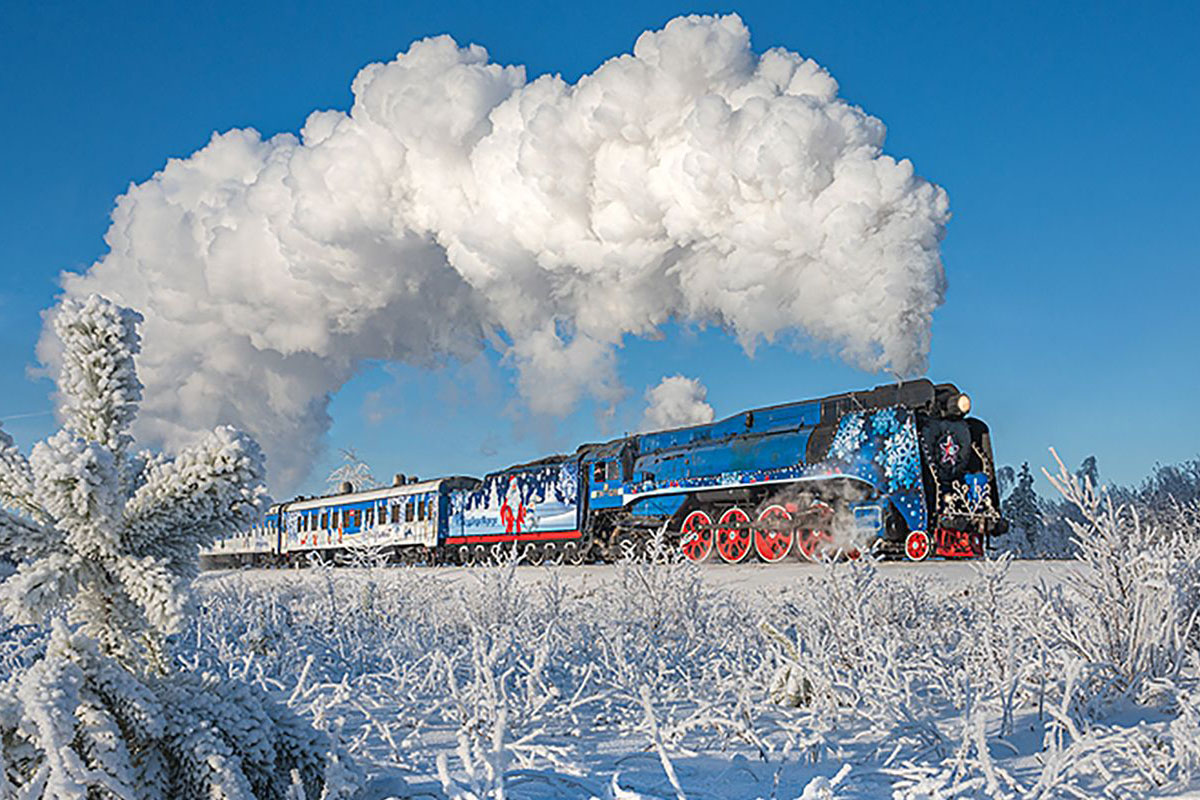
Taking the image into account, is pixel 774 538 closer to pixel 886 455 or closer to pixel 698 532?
pixel 698 532

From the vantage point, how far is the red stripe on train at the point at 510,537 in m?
20.7

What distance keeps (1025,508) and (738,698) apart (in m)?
26.1

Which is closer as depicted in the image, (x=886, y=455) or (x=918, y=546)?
(x=918, y=546)

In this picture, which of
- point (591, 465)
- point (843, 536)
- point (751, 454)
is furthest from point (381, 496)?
point (843, 536)

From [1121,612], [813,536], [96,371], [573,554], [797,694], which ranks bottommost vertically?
[797,694]

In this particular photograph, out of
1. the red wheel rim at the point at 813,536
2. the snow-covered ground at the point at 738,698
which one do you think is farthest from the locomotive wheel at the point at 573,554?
the snow-covered ground at the point at 738,698

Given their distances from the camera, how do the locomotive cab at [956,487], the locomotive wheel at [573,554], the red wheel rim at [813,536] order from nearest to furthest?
the locomotive cab at [956,487] < the red wheel rim at [813,536] < the locomotive wheel at [573,554]

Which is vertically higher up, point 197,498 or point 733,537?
point 733,537

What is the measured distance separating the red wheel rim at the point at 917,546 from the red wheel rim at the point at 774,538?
207 cm

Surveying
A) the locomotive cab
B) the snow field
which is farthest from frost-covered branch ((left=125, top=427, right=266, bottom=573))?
the locomotive cab

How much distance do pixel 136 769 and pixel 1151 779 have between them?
3.12m

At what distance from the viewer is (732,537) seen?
16.6 metres

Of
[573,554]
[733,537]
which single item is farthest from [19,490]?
[573,554]

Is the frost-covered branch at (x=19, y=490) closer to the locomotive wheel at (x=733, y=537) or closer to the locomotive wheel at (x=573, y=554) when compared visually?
the locomotive wheel at (x=733, y=537)
